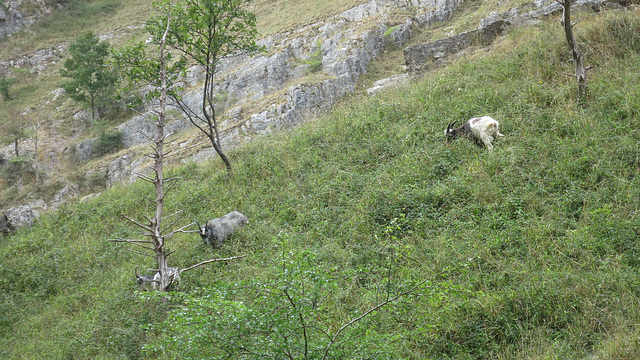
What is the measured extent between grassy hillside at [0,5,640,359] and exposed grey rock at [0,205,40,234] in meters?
0.66

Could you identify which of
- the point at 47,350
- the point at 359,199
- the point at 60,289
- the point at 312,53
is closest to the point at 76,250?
the point at 60,289

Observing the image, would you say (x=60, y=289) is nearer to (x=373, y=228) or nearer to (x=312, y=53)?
(x=373, y=228)

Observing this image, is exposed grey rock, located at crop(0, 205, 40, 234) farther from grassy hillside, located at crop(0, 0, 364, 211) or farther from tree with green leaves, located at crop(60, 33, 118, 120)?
tree with green leaves, located at crop(60, 33, 118, 120)

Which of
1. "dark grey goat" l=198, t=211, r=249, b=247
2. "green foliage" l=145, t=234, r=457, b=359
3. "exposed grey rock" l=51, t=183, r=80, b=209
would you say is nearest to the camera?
"green foliage" l=145, t=234, r=457, b=359

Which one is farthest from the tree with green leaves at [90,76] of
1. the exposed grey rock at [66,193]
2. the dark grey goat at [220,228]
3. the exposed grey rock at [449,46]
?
the dark grey goat at [220,228]

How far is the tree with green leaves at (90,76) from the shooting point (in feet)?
76.6

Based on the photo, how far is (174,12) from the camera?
885cm

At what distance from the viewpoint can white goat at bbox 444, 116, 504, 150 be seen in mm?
6823

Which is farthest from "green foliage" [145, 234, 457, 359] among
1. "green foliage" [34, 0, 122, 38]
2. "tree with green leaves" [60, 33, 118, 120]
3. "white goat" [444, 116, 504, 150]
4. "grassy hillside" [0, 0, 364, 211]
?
"green foliage" [34, 0, 122, 38]

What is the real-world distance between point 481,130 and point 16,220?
1298cm

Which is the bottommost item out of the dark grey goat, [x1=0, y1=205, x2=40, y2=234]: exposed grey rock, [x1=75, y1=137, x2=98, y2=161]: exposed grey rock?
[x1=75, y1=137, x2=98, y2=161]: exposed grey rock

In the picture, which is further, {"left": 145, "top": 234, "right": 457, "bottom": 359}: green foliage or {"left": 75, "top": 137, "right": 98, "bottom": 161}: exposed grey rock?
{"left": 75, "top": 137, "right": 98, "bottom": 161}: exposed grey rock

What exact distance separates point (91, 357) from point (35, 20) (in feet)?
141

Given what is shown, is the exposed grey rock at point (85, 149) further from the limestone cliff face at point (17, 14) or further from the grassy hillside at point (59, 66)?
the limestone cliff face at point (17, 14)
